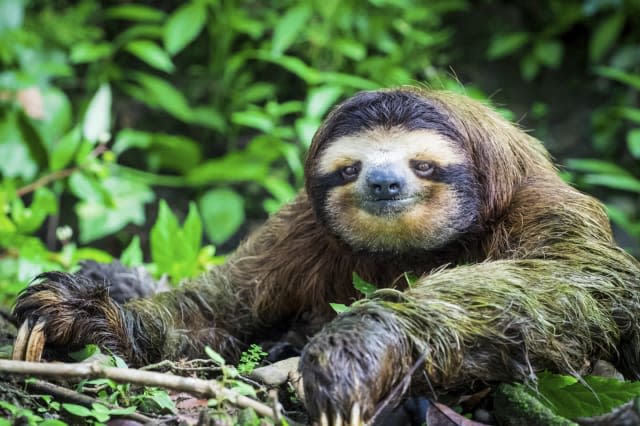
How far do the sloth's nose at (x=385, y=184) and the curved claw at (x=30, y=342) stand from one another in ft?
7.42

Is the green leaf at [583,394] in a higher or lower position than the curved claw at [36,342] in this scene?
lower

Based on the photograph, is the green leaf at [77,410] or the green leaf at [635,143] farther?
the green leaf at [635,143]

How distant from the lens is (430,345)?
452cm

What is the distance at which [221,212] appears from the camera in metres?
12.8

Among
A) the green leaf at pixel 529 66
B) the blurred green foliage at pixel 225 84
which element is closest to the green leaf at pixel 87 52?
the blurred green foliage at pixel 225 84

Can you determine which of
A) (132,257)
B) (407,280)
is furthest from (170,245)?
(407,280)

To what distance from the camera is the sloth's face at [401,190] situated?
18.5ft

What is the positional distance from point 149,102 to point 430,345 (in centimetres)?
978

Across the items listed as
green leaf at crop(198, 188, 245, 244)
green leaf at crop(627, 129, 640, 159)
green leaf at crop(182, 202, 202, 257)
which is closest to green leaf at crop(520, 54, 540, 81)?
green leaf at crop(627, 129, 640, 159)

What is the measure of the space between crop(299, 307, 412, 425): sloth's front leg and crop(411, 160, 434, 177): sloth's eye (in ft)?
5.21

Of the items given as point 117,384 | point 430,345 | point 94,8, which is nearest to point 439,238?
point 430,345

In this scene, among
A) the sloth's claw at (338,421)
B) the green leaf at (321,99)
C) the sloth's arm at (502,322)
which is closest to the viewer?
the sloth's claw at (338,421)

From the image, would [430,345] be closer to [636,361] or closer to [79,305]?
[636,361]

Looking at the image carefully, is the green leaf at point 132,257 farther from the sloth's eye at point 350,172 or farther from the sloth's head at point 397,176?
the sloth's eye at point 350,172
